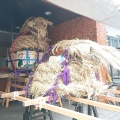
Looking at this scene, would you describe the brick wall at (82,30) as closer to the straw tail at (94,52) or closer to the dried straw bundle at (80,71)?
the straw tail at (94,52)

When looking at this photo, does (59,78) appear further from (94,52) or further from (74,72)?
(94,52)

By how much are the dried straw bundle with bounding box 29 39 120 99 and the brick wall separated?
2.47m

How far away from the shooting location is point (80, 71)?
7.30 ft

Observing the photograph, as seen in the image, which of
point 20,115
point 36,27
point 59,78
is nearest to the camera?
point 59,78

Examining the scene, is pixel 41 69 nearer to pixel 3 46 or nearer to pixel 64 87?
pixel 64 87

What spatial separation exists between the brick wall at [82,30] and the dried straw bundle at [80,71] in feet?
8.09

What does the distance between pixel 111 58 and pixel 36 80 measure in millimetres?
1063

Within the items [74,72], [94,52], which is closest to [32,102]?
[74,72]

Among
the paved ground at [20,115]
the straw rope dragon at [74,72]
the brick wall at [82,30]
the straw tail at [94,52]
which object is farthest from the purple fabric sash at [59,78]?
the brick wall at [82,30]

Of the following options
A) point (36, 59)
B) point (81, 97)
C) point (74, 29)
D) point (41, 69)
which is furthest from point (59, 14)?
point (81, 97)

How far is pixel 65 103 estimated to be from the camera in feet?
17.5

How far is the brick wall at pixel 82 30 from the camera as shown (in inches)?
191

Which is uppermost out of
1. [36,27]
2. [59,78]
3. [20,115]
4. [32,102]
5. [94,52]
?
[36,27]

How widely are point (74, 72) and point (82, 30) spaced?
3.14 meters
